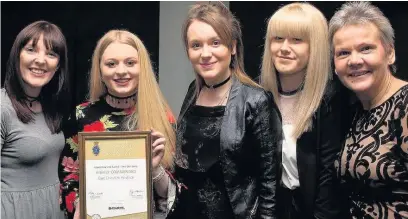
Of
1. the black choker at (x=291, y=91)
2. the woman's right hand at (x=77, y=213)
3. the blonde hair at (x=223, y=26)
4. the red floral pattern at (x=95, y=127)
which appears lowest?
the woman's right hand at (x=77, y=213)

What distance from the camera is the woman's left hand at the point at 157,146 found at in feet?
7.59

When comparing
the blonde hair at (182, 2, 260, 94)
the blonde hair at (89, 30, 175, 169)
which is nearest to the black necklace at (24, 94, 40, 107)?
the blonde hair at (89, 30, 175, 169)

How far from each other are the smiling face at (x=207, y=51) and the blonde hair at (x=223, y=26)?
0.08 feet

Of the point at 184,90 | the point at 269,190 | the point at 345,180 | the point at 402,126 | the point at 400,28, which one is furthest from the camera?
the point at 184,90

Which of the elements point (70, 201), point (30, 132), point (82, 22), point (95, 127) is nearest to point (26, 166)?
point (30, 132)

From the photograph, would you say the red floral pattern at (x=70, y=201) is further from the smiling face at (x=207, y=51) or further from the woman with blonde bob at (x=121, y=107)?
the smiling face at (x=207, y=51)

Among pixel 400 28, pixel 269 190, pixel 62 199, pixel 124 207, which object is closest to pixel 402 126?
pixel 269 190

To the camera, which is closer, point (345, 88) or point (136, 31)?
point (345, 88)

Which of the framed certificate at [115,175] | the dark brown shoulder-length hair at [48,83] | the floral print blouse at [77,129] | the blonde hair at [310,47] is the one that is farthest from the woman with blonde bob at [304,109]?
the dark brown shoulder-length hair at [48,83]

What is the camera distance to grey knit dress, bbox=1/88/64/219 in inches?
99.1

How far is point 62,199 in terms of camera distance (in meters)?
2.46

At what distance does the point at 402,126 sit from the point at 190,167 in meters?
1.04

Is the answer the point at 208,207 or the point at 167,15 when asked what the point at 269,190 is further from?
the point at 167,15

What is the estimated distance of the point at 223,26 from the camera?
2457 millimetres
